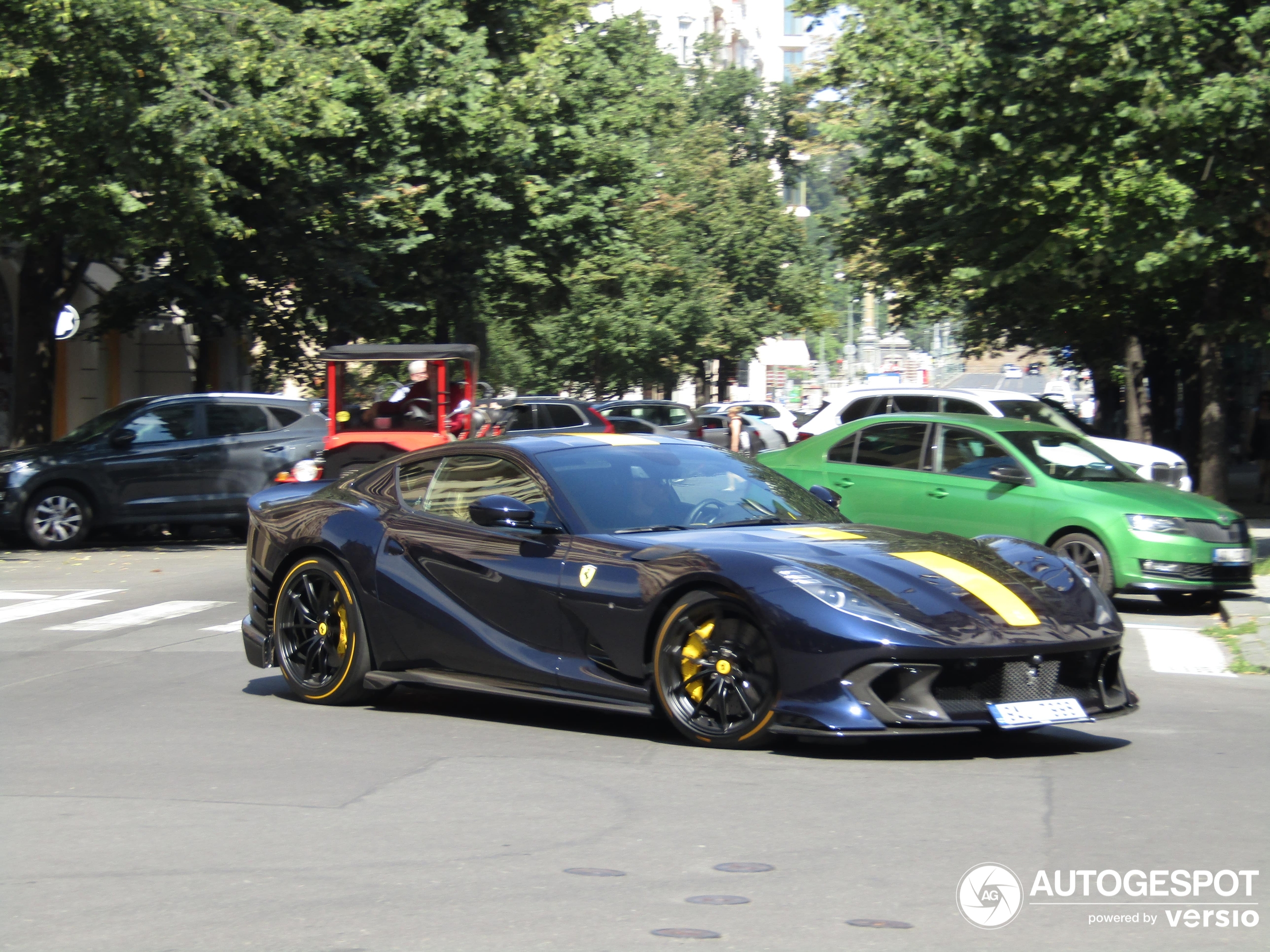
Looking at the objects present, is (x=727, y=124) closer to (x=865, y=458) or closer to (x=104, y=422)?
(x=104, y=422)

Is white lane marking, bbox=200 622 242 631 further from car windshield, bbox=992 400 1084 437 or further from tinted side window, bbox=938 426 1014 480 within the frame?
car windshield, bbox=992 400 1084 437

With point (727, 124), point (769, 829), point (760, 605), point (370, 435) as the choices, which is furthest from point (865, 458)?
point (727, 124)

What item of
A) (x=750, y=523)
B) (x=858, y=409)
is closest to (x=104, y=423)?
(x=858, y=409)

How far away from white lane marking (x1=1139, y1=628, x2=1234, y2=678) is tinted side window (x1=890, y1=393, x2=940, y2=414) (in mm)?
6674

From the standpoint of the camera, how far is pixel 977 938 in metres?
4.21

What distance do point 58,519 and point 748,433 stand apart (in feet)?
76.8

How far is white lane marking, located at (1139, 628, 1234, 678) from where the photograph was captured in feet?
31.9

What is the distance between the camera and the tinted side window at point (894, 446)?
13.5m

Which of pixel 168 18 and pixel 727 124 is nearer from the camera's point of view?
pixel 168 18

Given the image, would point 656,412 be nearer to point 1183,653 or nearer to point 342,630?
point 1183,653

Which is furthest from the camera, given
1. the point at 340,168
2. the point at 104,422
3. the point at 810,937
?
the point at 340,168

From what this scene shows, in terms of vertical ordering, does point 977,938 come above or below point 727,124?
below

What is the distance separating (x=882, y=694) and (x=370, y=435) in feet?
35.8

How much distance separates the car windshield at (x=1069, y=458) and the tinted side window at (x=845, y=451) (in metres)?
1.43
